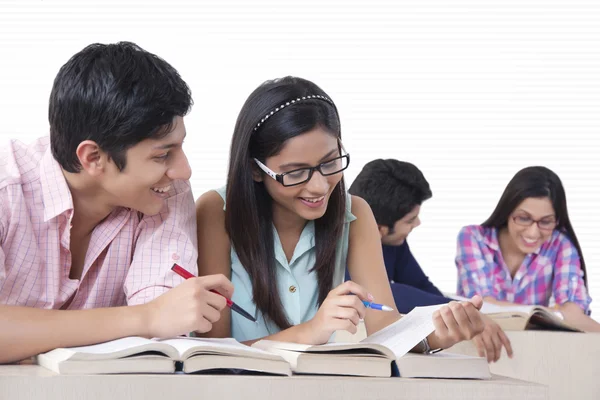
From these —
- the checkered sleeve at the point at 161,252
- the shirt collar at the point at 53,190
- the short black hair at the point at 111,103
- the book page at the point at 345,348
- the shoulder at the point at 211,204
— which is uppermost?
the short black hair at the point at 111,103

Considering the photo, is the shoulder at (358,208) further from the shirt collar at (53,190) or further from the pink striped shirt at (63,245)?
the shirt collar at (53,190)

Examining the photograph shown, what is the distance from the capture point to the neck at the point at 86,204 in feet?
4.57

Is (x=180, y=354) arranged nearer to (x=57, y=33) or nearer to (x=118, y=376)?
(x=118, y=376)

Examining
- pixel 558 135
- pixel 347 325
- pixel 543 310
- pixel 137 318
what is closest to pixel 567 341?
pixel 543 310

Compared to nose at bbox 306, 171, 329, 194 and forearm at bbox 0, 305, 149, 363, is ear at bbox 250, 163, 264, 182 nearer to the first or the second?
nose at bbox 306, 171, 329, 194

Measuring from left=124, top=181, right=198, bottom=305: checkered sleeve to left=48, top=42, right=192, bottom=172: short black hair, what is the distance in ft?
0.47

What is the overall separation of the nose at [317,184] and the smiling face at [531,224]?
1.78 meters

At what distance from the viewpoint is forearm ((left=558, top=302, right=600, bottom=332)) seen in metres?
2.82

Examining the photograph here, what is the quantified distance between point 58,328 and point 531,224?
2335mm

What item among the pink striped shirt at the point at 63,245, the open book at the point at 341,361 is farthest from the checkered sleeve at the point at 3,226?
the open book at the point at 341,361

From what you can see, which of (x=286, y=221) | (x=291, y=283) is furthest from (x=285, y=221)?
(x=291, y=283)

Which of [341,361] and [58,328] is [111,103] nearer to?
[58,328]

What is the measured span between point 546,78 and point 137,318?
3868 mm

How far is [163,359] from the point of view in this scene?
0.99 metres
